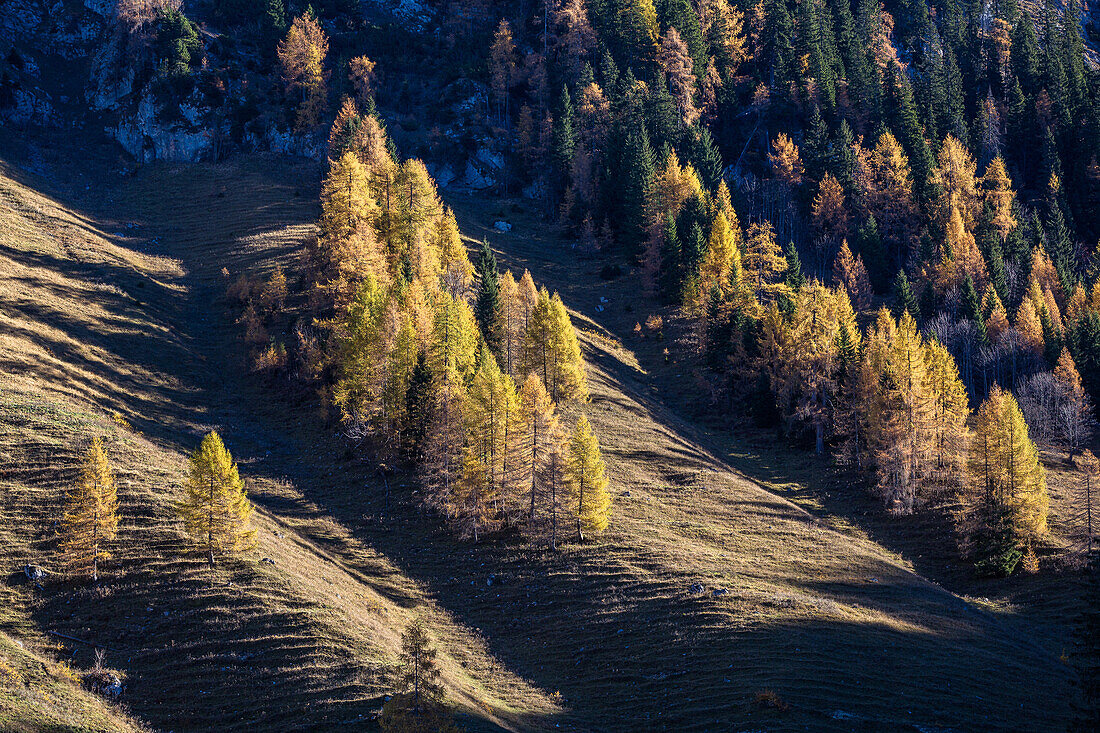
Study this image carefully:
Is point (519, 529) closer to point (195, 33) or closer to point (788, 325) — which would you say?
point (788, 325)

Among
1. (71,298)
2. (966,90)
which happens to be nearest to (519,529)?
(71,298)

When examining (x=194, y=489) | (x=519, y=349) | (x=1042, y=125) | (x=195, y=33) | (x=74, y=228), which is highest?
(x=195, y=33)

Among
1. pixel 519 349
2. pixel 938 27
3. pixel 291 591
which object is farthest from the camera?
pixel 938 27

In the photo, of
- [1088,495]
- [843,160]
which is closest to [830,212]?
[843,160]

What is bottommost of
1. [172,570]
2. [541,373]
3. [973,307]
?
[172,570]

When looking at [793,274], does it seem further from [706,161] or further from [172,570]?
[172,570]

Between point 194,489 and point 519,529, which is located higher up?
point 194,489

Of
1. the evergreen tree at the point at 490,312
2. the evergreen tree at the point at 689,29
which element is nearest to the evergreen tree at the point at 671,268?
the evergreen tree at the point at 490,312
